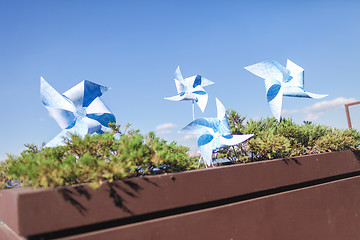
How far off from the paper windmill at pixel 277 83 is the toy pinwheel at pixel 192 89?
1.54 ft

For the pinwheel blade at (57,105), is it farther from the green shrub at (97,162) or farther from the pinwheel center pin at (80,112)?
the green shrub at (97,162)

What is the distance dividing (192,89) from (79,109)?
110 cm

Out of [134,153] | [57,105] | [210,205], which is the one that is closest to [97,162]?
[134,153]

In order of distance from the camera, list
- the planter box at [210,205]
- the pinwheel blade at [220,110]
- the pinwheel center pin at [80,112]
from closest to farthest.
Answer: the planter box at [210,205]
the pinwheel blade at [220,110]
the pinwheel center pin at [80,112]

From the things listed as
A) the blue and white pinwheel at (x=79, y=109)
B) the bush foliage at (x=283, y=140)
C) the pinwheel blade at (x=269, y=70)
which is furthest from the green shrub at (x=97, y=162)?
the pinwheel blade at (x=269, y=70)

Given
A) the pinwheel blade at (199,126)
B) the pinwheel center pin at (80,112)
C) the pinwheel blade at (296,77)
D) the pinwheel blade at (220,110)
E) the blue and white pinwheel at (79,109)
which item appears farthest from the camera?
the pinwheel blade at (296,77)

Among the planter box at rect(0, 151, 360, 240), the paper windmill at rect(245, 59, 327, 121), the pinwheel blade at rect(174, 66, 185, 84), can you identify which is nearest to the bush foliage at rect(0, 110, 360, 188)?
the planter box at rect(0, 151, 360, 240)

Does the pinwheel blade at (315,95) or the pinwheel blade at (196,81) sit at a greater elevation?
the pinwheel blade at (196,81)

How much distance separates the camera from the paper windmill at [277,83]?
305 cm

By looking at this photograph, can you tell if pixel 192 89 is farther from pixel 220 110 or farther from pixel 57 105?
pixel 57 105

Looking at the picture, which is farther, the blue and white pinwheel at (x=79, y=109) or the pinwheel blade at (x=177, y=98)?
the pinwheel blade at (x=177, y=98)

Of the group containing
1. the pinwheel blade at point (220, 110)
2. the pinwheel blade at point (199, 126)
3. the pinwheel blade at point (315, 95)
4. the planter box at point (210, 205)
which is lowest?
the planter box at point (210, 205)

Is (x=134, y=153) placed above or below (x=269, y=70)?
below

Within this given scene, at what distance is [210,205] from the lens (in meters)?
2.18
